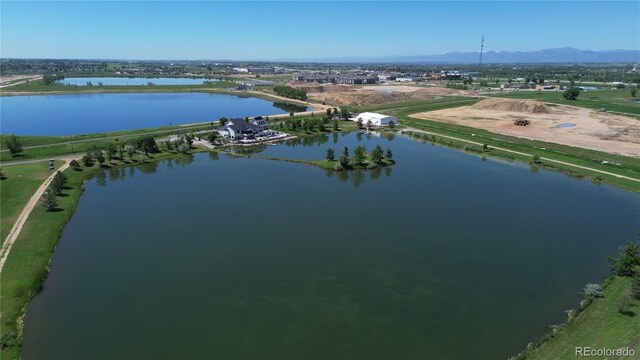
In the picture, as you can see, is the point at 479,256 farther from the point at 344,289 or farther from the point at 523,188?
the point at 523,188

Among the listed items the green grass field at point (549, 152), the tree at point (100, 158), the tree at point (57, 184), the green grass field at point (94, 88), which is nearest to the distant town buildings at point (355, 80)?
the green grass field at point (94, 88)

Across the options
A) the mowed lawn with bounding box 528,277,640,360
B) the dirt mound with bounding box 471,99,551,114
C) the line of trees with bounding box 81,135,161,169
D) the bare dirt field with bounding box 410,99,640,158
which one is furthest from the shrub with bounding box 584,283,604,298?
the dirt mound with bounding box 471,99,551,114

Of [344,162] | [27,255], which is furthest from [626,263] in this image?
[27,255]

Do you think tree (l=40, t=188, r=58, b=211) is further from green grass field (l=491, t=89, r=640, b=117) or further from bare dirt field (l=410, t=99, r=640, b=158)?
green grass field (l=491, t=89, r=640, b=117)

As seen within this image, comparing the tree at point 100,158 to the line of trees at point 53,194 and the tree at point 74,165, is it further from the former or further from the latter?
the line of trees at point 53,194

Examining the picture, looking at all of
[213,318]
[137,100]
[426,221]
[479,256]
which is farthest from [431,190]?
[137,100]
